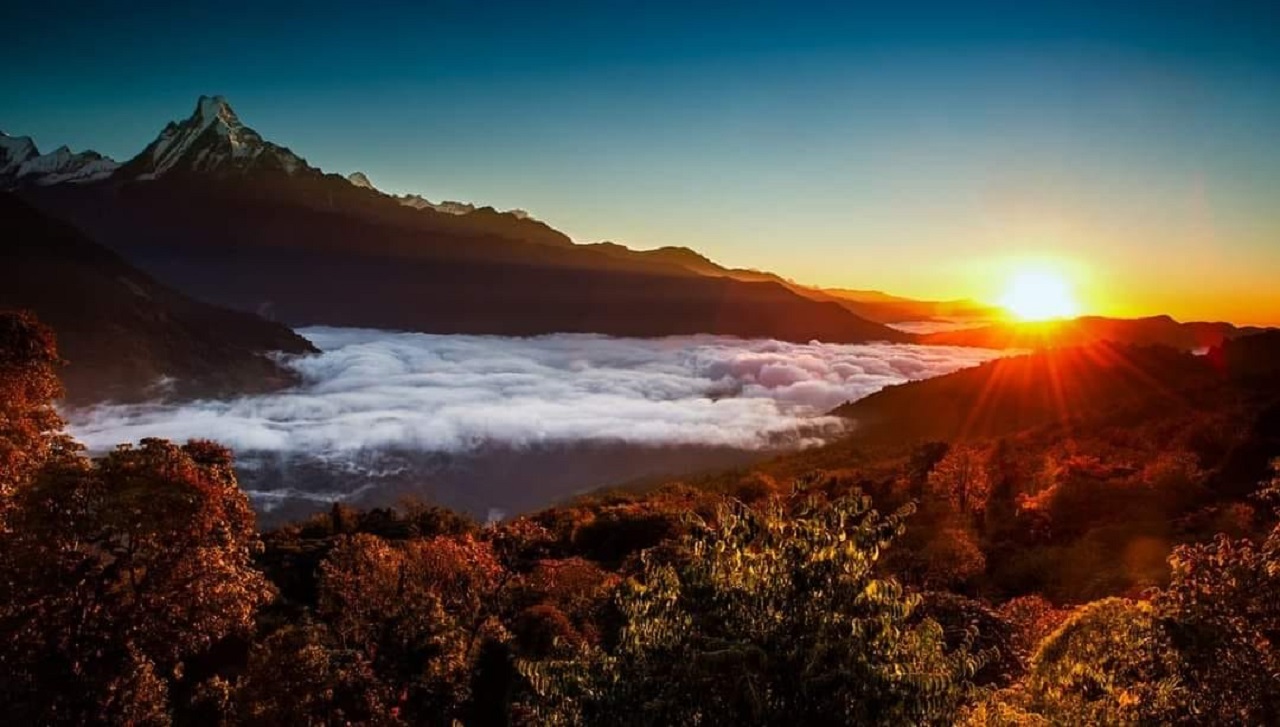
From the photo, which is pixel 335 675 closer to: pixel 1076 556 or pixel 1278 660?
pixel 1278 660

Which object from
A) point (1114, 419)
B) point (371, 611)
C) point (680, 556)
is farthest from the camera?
point (1114, 419)

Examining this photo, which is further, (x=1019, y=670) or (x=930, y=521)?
(x=930, y=521)

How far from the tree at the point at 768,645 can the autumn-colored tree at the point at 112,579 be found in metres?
12.0

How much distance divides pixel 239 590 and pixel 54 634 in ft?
14.7

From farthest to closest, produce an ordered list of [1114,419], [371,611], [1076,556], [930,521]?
[1114,419], [930,521], [1076,556], [371,611]

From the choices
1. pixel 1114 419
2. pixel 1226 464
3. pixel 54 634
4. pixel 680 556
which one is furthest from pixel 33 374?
pixel 1114 419

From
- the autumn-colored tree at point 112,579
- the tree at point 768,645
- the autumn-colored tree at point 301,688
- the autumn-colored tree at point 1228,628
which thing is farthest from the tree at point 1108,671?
the autumn-colored tree at point 112,579

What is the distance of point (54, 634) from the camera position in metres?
21.2

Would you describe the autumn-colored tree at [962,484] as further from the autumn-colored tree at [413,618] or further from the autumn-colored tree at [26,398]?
the autumn-colored tree at [26,398]

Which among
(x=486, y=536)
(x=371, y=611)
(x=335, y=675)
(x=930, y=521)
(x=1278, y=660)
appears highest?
(x=1278, y=660)

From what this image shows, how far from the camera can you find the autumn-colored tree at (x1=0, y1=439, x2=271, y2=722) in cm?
2070

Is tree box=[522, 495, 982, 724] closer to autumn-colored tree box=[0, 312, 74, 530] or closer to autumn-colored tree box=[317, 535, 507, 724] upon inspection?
autumn-colored tree box=[317, 535, 507, 724]

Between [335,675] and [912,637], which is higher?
[912,637]

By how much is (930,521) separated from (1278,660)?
59.3 m
